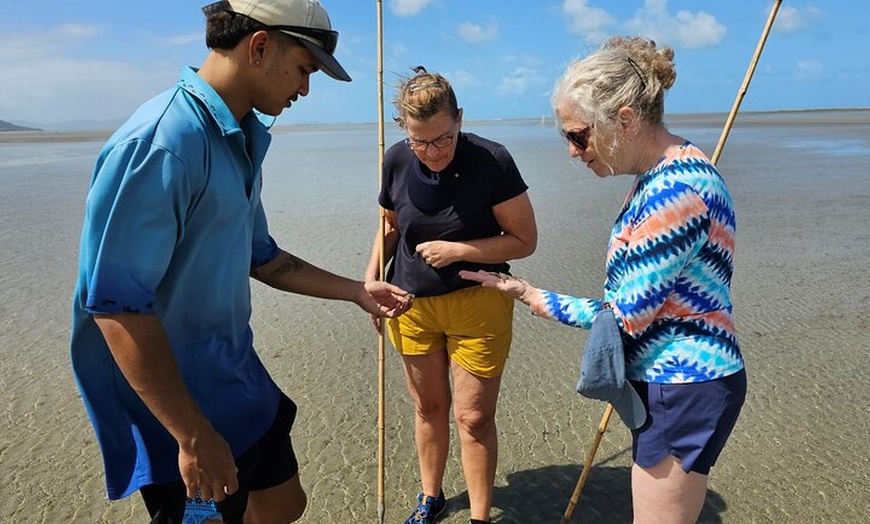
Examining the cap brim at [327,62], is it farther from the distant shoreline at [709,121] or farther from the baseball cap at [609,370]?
the distant shoreline at [709,121]

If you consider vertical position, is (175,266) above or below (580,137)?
below

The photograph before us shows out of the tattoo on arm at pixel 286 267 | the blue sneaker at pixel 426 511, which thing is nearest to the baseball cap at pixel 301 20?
the tattoo on arm at pixel 286 267

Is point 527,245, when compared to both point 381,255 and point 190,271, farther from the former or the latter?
point 190,271

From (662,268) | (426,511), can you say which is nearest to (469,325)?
(426,511)

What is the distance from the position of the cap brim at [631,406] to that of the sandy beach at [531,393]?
68.2 inches

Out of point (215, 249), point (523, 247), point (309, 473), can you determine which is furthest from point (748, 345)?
point (215, 249)

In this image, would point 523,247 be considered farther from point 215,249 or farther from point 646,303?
point 215,249

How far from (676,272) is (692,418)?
504mm

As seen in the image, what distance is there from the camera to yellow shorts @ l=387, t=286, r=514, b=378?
10.9 feet

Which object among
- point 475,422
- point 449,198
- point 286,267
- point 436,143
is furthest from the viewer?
point 475,422

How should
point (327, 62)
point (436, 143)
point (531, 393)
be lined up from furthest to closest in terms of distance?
point (531, 393), point (436, 143), point (327, 62)

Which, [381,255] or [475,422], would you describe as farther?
[381,255]

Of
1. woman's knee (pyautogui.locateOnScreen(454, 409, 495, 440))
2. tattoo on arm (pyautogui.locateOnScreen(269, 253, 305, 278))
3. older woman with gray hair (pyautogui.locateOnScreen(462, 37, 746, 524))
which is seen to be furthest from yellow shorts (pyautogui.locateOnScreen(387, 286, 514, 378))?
older woman with gray hair (pyautogui.locateOnScreen(462, 37, 746, 524))

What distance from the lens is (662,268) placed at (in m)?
2.05
